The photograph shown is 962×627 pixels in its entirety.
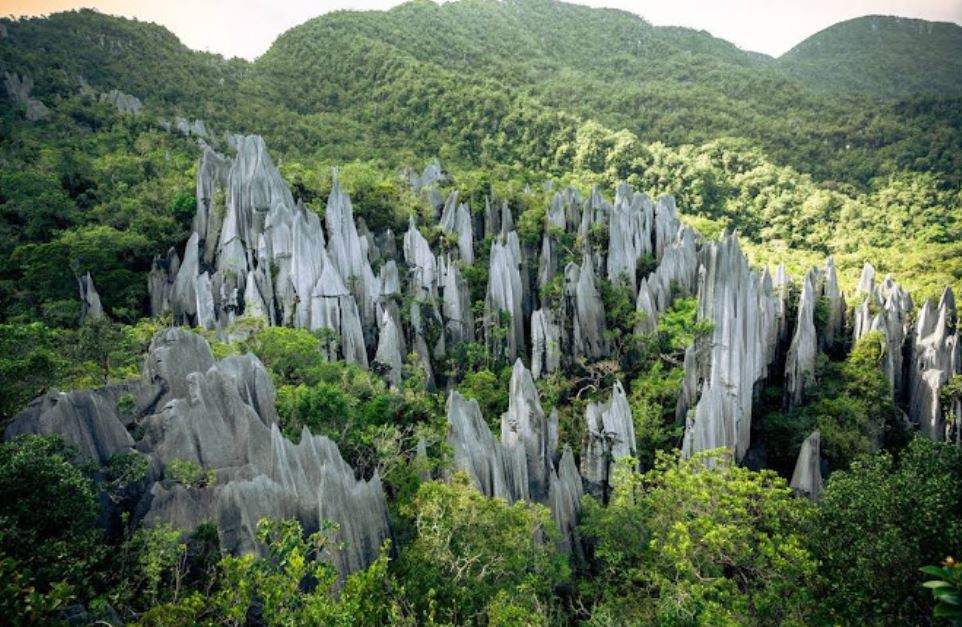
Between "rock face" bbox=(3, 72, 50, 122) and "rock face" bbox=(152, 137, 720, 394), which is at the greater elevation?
"rock face" bbox=(3, 72, 50, 122)

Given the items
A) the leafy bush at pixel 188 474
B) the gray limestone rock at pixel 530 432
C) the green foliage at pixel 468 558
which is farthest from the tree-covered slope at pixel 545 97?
the green foliage at pixel 468 558

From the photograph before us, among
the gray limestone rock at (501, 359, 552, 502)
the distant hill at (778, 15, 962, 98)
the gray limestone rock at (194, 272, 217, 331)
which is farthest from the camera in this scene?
the distant hill at (778, 15, 962, 98)

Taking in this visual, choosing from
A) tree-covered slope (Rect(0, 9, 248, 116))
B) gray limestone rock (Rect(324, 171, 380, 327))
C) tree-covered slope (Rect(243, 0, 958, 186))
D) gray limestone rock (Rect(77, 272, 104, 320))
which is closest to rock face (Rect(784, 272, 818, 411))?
gray limestone rock (Rect(324, 171, 380, 327))

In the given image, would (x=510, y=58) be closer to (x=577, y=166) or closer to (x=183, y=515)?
(x=577, y=166)

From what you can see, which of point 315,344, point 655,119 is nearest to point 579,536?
point 315,344

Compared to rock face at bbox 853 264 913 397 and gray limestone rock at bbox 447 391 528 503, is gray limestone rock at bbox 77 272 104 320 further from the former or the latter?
rock face at bbox 853 264 913 397

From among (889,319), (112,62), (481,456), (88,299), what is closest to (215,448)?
(481,456)

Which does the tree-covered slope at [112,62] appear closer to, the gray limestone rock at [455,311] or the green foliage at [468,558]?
the gray limestone rock at [455,311]
